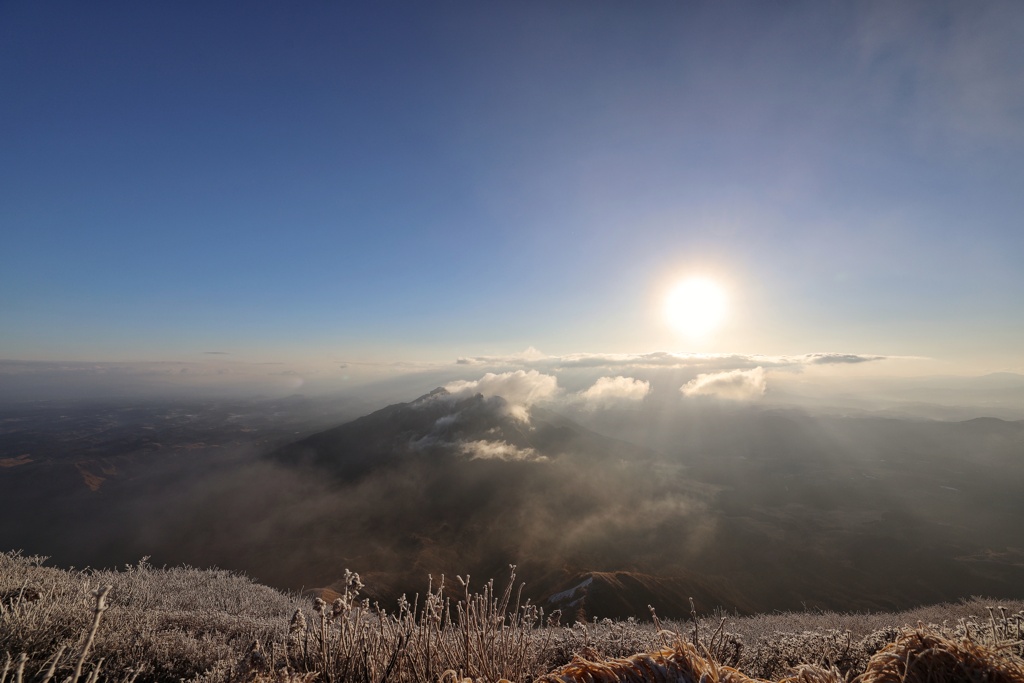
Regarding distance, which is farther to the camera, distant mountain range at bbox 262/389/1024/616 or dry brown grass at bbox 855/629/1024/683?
distant mountain range at bbox 262/389/1024/616

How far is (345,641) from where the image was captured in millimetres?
2561

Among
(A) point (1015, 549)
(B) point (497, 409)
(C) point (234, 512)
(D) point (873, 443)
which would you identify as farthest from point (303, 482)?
(D) point (873, 443)

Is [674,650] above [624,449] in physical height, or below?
above

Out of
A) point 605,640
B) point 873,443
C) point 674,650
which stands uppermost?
point 674,650

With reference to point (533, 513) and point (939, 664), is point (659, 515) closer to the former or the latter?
point (533, 513)

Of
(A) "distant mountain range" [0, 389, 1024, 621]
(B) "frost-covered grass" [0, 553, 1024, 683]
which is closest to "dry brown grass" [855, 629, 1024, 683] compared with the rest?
(B) "frost-covered grass" [0, 553, 1024, 683]

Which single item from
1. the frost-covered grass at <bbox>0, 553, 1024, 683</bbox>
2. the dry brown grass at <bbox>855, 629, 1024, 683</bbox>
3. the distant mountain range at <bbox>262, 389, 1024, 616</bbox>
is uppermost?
the dry brown grass at <bbox>855, 629, 1024, 683</bbox>

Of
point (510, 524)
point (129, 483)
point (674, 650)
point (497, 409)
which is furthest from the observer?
point (497, 409)

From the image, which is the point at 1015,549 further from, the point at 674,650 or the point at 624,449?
the point at 674,650

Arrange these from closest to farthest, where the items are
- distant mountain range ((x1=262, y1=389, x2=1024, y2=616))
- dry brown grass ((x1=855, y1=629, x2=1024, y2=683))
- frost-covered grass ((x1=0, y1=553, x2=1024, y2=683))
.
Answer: dry brown grass ((x1=855, y1=629, x2=1024, y2=683)) < frost-covered grass ((x1=0, y1=553, x2=1024, y2=683)) < distant mountain range ((x1=262, y1=389, x2=1024, y2=616))

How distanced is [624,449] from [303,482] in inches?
2439

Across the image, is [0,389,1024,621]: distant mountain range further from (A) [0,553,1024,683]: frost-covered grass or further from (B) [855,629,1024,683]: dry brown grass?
(B) [855,629,1024,683]: dry brown grass

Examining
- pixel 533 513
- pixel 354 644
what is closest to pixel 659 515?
pixel 533 513

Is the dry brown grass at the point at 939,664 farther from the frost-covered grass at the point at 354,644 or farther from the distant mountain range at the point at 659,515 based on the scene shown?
the distant mountain range at the point at 659,515
